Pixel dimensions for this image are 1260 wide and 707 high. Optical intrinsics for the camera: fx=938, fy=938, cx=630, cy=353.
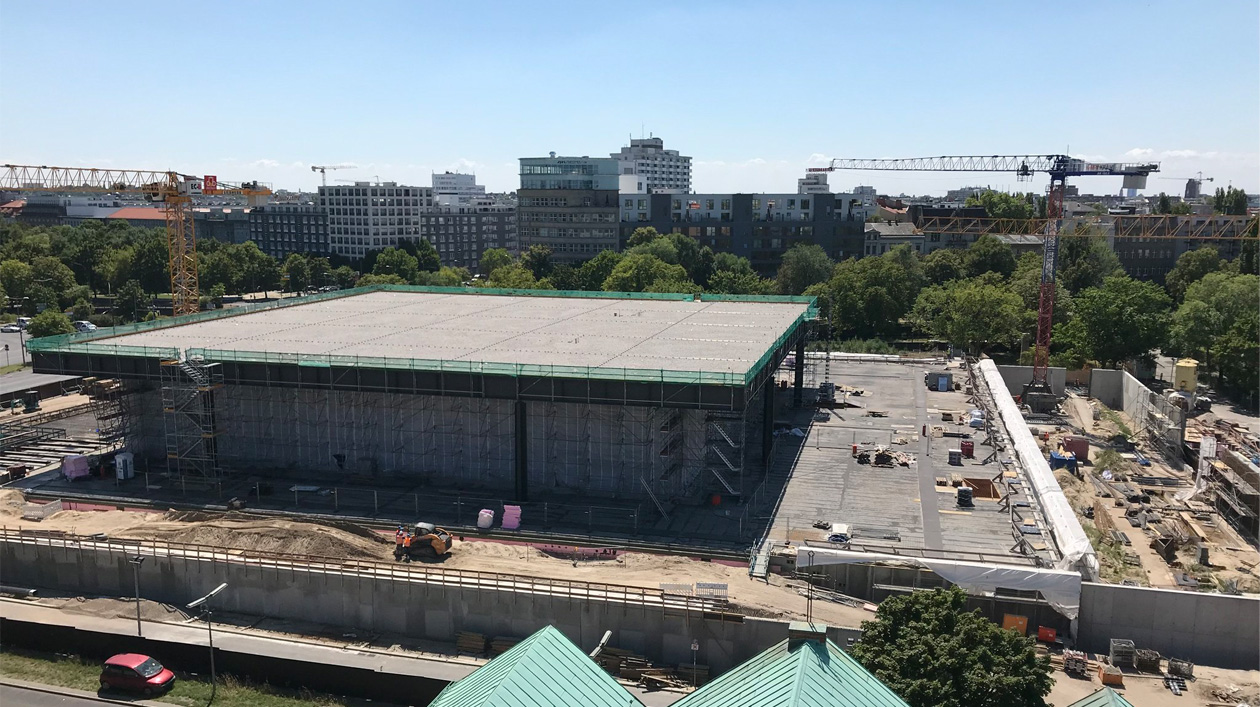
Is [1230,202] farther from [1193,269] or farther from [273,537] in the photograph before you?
[273,537]

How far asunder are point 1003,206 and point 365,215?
400 feet

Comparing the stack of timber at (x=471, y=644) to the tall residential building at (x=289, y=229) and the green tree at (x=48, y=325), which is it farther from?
the tall residential building at (x=289, y=229)

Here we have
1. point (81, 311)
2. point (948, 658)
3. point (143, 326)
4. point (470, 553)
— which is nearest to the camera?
point (948, 658)

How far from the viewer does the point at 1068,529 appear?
4219cm

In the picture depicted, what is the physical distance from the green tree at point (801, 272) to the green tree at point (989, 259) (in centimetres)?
1965

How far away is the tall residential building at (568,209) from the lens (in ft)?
507

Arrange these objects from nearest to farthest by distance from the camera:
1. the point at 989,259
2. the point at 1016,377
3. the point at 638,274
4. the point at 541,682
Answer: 1. the point at 541,682
2. the point at 1016,377
3. the point at 638,274
4. the point at 989,259

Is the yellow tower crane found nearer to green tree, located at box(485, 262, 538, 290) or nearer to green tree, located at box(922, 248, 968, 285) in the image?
green tree, located at box(485, 262, 538, 290)

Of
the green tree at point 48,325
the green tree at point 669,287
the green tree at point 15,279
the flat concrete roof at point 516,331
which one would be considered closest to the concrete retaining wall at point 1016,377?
the flat concrete roof at point 516,331

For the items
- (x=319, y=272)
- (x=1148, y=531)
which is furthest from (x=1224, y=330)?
(x=319, y=272)

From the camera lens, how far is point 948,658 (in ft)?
85.4

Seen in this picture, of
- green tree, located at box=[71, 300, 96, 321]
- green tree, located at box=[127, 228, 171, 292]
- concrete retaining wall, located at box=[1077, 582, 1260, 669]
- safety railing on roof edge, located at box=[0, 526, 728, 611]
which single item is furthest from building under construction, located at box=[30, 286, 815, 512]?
green tree, located at box=[127, 228, 171, 292]

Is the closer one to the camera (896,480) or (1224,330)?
(896,480)

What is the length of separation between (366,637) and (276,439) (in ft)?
64.7
